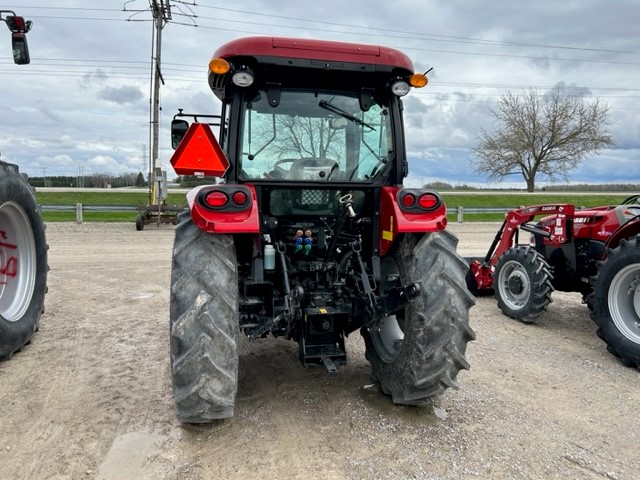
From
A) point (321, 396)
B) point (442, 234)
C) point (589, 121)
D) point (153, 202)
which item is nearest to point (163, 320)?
point (321, 396)

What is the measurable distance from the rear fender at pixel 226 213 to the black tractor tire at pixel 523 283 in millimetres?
4063

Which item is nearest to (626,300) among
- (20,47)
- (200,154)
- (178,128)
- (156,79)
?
(200,154)

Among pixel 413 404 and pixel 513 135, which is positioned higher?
pixel 513 135

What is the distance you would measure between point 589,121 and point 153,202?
82.4 feet

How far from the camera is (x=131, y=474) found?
9.37ft

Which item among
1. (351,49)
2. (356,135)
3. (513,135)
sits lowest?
(356,135)

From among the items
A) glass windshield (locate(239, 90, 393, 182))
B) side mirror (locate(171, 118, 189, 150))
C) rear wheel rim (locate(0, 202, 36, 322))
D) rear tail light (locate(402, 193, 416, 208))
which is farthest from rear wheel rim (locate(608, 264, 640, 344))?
rear wheel rim (locate(0, 202, 36, 322))

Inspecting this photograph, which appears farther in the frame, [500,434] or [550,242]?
[550,242]

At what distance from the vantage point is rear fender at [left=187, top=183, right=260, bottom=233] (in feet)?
10.4

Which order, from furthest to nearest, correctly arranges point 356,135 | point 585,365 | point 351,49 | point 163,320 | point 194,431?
1. point 163,320
2. point 585,365
3. point 356,135
4. point 351,49
5. point 194,431

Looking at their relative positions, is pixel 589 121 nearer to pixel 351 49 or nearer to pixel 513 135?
pixel 513 135

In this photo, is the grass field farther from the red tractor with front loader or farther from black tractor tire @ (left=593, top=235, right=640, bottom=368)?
black tractor tire @ (left=593, top=235, right=640, bottom=368)

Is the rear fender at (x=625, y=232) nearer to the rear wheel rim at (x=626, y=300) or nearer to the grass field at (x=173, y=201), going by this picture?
the rear wheel rim at (x=626, y=300)

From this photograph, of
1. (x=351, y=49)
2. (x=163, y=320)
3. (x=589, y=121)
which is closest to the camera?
(x=351, y=49)
